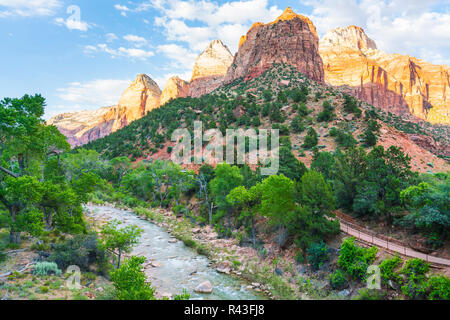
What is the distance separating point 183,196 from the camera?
40.8 metres

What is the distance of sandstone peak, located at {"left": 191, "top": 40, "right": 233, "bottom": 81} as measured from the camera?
126 m

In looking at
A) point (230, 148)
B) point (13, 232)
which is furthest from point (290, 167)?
point (13, 232)

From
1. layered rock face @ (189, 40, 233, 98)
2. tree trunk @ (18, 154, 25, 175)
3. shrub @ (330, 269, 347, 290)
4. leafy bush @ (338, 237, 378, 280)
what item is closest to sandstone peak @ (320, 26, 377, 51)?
layered rock face @ (189, 40, 233, 98)

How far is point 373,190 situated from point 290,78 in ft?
179

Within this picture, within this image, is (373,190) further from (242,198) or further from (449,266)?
(242,198)

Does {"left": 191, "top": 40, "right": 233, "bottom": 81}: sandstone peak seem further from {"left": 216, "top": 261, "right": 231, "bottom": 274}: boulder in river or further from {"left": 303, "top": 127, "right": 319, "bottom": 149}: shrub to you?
{"left": 216, "top": 261, "right": 231, "bottom": 274}: boulder in river

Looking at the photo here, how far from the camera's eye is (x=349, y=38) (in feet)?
559

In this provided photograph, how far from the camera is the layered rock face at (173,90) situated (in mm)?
141400

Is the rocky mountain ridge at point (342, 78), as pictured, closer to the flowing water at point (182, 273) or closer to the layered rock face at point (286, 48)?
the layered rock face at point (286, 48)

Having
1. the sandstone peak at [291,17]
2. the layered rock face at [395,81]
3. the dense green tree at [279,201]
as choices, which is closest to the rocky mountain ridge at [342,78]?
the layered rock face at [395,81]

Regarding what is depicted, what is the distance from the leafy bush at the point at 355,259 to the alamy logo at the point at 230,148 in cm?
1445

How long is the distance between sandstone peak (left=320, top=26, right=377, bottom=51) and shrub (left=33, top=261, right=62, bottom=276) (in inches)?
7345

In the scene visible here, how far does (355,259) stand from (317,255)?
2697 mm
